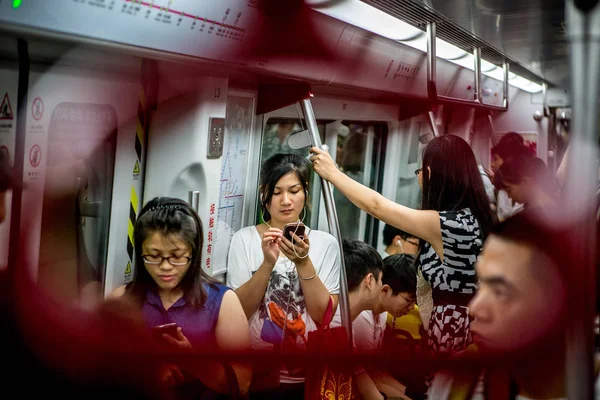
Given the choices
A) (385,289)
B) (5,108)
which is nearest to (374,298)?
(385,289)

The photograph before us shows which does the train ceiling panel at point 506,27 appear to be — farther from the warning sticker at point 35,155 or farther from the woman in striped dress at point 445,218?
the warning sticker at point 35,155

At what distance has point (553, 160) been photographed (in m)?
2.45

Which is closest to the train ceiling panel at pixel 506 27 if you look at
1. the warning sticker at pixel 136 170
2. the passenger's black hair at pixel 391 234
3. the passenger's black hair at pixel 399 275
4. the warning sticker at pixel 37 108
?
the passenger's black hair at pixel 391 234

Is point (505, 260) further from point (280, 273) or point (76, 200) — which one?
point (76, 200)

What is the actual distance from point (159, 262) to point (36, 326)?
391 mm

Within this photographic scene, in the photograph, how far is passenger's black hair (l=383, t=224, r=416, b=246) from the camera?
2.44 metres

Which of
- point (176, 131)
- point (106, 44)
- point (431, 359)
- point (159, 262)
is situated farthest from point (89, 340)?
point (431, 359)

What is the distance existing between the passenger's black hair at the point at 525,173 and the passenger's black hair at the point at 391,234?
36 cm

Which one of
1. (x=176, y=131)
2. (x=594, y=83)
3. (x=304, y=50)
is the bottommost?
(x=176, y=131)

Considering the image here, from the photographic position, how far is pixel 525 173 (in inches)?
101

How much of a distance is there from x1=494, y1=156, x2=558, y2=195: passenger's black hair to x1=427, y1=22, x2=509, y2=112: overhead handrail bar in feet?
0.78

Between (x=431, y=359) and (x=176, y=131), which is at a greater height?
(x=176, y=131)

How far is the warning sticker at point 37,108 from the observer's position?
1874mm

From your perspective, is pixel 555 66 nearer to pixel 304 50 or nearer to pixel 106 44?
pixel 304 50
